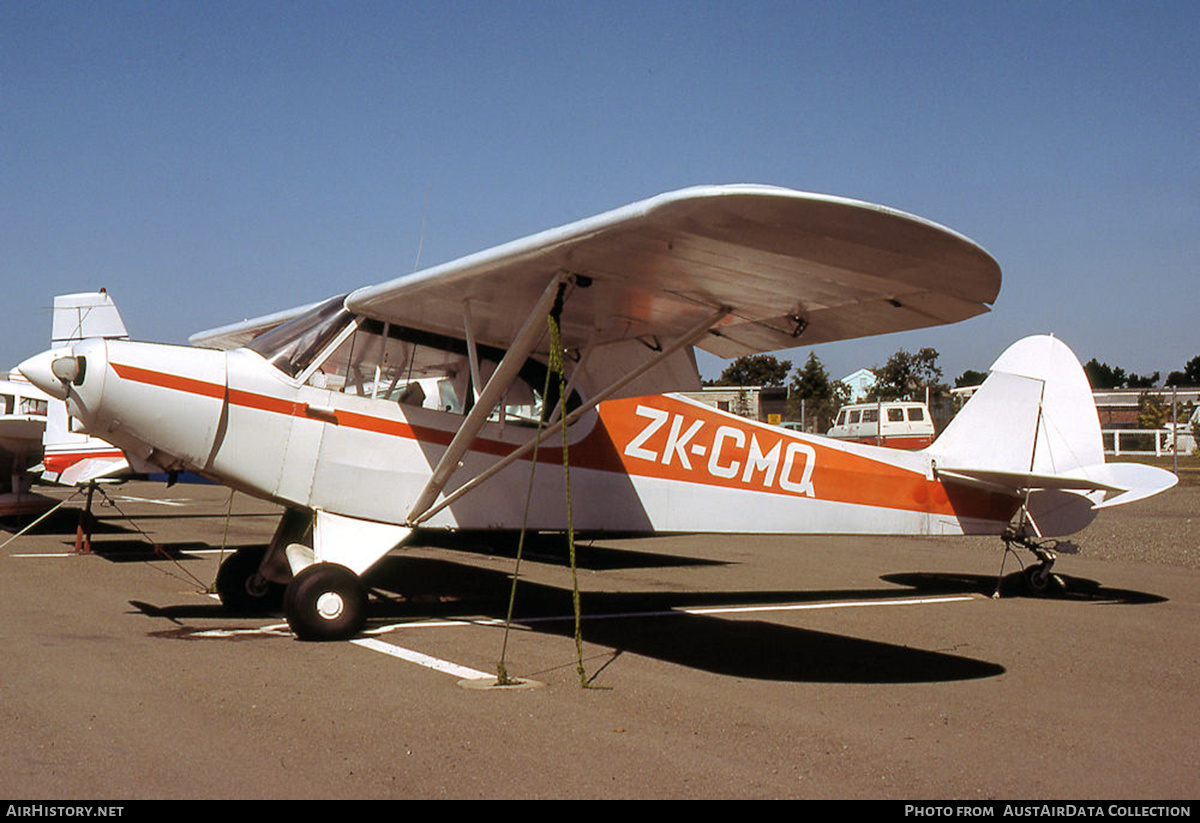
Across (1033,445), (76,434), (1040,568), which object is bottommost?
(1040,568)

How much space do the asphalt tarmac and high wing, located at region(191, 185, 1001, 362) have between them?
89.1 inches

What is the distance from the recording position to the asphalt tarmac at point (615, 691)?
3.87 metres

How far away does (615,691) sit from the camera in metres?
5.46

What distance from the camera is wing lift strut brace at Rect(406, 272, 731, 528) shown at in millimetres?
6375

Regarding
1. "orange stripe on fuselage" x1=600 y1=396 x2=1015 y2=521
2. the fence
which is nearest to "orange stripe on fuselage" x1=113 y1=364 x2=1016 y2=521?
"orange stripe on fuselage" x1=600 y1=396 x2=1015 y2=521

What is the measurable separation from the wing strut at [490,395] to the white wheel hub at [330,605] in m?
0.88

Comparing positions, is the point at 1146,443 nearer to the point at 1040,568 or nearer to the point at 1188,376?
the point at 1040,568

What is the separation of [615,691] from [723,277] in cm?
249

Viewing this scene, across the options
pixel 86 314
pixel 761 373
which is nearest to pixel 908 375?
pixel 761 373

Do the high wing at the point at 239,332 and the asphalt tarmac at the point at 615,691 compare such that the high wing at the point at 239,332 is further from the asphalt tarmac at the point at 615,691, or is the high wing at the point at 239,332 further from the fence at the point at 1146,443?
the fence at the point at 1146,443

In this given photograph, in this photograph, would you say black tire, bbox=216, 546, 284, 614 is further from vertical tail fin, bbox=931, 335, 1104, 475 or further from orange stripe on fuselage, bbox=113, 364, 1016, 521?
vertical tail fin, bbox=931, 335, 1104, 475

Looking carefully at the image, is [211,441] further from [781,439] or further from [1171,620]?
[1171,620]

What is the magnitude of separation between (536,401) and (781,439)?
2390mm

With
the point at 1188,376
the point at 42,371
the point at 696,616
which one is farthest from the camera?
the point at 1188,376
